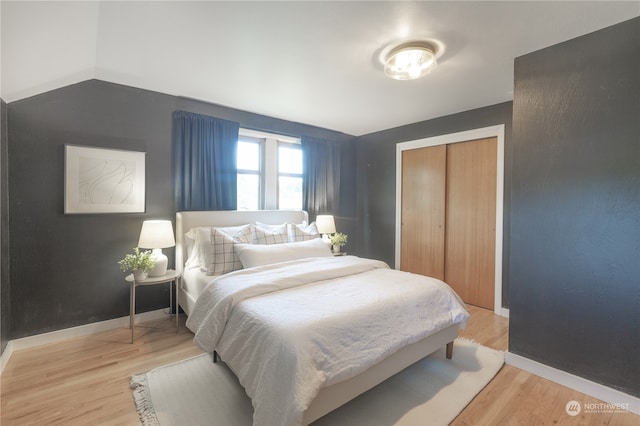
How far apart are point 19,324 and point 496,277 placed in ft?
15.7

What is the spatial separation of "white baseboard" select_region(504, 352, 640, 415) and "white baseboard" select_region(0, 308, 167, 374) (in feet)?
11.1

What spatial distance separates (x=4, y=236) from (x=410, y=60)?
3533 mm

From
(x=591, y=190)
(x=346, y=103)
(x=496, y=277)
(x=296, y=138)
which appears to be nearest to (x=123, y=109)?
(x=296, y=138)

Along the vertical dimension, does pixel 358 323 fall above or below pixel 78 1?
below

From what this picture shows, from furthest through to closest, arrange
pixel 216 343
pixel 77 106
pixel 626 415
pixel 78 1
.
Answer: pixel 77 106, pixel 216 343, pixel 626 415, pixel 78 1

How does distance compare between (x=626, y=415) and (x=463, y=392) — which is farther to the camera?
(x=463, y=392)

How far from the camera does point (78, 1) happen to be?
1543 millimetres

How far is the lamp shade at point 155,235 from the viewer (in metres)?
2.64

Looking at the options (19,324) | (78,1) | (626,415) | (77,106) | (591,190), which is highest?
(78,1)

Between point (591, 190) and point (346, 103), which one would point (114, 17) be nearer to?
point (346, 103)

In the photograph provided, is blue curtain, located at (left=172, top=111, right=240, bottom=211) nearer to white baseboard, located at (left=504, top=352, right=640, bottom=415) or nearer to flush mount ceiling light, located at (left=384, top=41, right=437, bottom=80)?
flush mount ceiling light, located at (left=384, top=41, right=437, bottom=80)

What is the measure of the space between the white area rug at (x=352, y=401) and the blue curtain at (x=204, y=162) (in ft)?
5.56

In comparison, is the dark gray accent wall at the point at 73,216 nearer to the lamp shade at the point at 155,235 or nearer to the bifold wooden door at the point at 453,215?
the lamp shade at the point at 155,235

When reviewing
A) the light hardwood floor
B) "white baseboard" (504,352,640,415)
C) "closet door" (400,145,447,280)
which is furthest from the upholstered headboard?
"white baseboard" (504,352,640,415)
